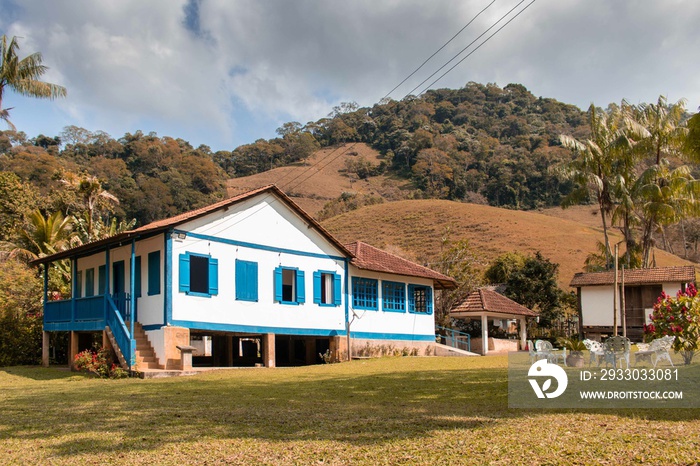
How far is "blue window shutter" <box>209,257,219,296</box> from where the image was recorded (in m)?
20.6

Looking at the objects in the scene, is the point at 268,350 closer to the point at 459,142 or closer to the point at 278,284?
the point at 278,284

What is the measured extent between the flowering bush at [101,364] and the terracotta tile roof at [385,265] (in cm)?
956

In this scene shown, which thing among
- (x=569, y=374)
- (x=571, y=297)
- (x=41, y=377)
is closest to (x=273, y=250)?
(x=41, y=377)

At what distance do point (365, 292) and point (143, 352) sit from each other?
9.14 meters

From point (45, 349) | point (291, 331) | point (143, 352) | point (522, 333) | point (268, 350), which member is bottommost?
point (522, 333)

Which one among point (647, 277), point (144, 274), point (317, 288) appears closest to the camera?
point (144, 274)

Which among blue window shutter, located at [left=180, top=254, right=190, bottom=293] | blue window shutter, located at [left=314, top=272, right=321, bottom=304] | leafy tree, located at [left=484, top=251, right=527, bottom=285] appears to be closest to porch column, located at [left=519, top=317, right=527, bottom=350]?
leafy tree, located at [left=484, top=251, right=527, bottom=285]

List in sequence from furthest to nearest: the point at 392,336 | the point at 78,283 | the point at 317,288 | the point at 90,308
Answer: the point at 392,336 < the point at 78,283 < the point at 317,288 < the point at 90,308

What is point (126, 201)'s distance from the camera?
76.5 m

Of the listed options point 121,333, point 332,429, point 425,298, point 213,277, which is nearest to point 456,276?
point 425,298

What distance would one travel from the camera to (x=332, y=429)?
8164 millimetres

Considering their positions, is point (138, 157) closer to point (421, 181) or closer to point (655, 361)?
point (421, 181)

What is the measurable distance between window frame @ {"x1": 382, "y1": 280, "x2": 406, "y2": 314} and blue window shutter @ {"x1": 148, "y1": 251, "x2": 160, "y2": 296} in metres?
9.48

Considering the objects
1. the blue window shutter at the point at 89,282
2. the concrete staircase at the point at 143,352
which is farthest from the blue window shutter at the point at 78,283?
the concrete staircase at the point at 143,352
